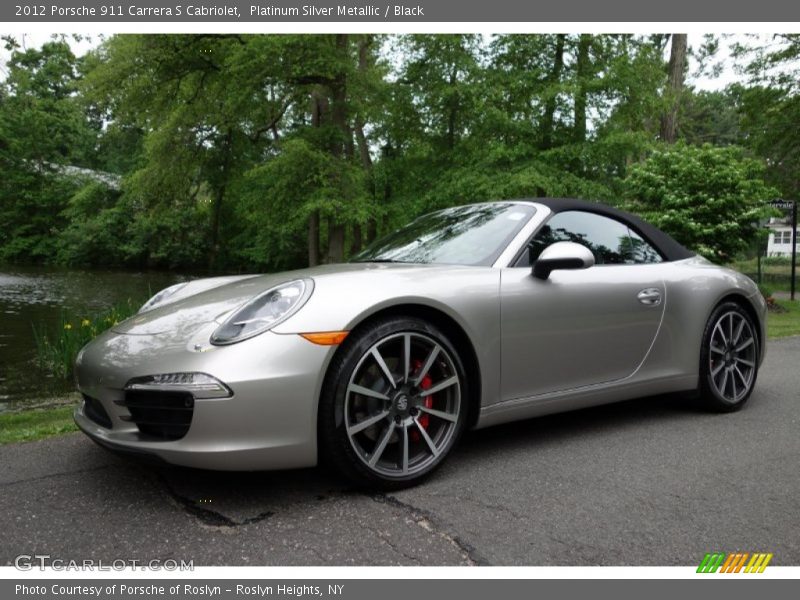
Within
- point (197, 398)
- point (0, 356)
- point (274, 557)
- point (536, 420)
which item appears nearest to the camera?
point (274, 557)

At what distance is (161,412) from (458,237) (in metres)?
1.86

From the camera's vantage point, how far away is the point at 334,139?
15469 mm

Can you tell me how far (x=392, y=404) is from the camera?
2758 millimetres

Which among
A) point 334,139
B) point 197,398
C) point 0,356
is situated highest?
point 334,139

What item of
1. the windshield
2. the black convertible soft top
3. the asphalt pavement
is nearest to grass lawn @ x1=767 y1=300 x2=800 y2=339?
the black convertible soft top

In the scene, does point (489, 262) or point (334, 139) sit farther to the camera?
point (334, 139)

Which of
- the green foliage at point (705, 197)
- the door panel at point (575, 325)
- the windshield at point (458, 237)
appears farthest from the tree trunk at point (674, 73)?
the windshield at point (458, 237)

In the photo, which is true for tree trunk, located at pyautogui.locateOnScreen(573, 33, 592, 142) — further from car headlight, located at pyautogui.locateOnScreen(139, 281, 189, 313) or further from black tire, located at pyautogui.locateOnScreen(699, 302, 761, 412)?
car headlight, located at pyautogui.locateOnScreen(139, 281, 189, 313)

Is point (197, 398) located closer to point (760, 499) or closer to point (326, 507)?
point (326, 507)

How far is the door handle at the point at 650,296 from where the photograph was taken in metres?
3.70

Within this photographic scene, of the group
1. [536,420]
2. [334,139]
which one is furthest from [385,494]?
[334,139]

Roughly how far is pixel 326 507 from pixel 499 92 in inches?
453

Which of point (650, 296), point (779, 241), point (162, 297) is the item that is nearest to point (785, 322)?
point (650, 296)

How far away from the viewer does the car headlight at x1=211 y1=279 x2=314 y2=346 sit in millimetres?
2566
